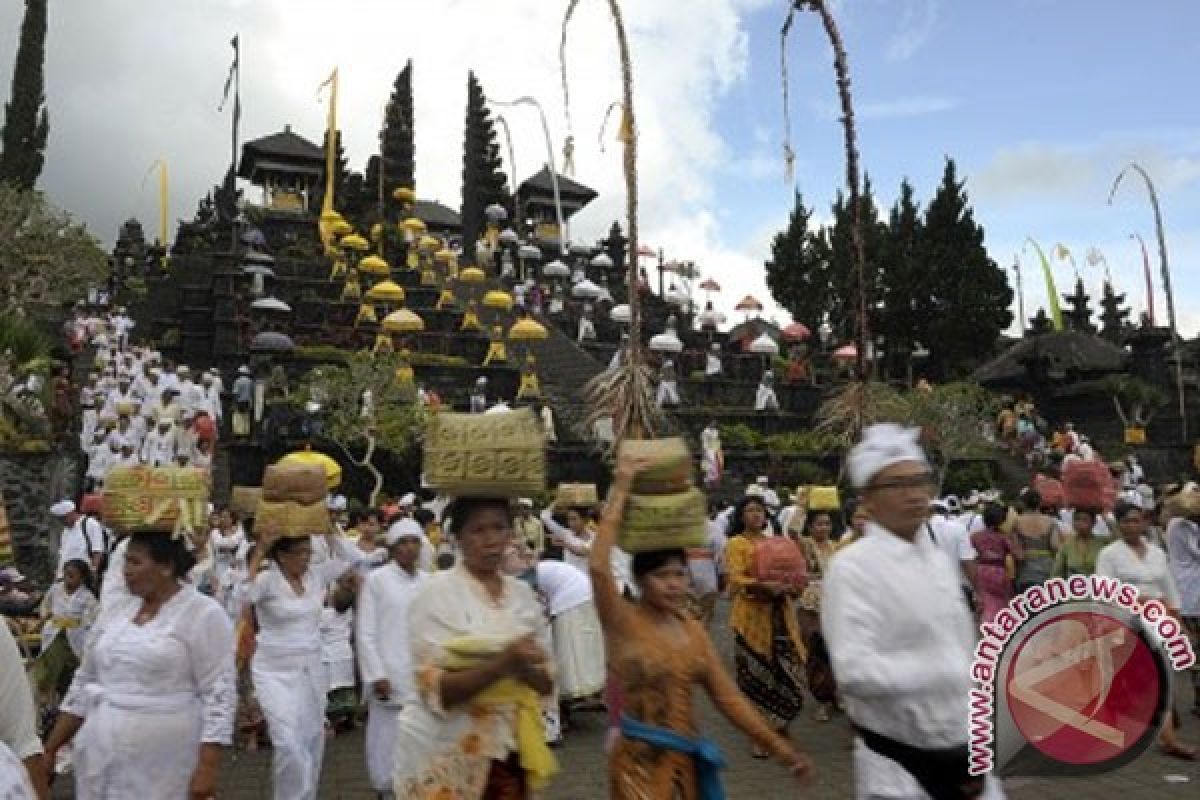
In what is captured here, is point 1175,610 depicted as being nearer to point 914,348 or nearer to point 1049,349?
point 1049,349

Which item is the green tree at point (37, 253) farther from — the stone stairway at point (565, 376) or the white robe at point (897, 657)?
the white robe at point (897, 657)

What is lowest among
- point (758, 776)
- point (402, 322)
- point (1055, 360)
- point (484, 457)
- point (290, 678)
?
point (758, 776)

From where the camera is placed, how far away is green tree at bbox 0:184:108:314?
995 inches

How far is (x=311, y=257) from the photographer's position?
36969 mm

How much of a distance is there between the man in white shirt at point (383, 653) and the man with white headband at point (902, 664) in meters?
2.51

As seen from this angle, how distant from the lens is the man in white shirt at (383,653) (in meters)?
5.16

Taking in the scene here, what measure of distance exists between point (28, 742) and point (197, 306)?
98.2 feet

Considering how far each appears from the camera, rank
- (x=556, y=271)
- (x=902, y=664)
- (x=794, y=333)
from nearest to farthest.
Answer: (x=902, y=664)
(x=794, y=333)
(x=556, y=271)

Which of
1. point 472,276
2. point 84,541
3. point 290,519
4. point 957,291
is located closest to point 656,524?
point 290,519

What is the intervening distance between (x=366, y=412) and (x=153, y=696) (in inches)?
669

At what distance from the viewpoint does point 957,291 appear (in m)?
39.5

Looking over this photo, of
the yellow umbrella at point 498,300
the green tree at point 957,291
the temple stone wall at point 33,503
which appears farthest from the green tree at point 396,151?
the temple stone wall at point 33,503

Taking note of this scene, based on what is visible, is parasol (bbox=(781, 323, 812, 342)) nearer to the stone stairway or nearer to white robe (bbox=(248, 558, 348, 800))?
the stone stairway

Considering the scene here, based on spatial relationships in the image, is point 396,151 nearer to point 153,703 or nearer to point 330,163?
point 330,163
